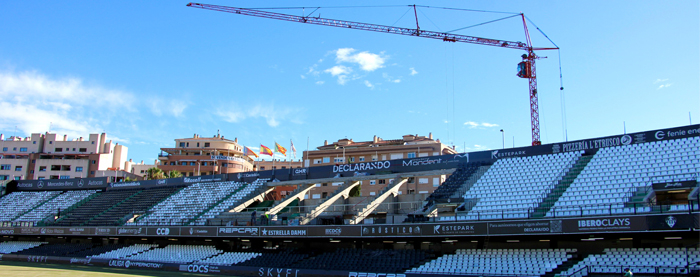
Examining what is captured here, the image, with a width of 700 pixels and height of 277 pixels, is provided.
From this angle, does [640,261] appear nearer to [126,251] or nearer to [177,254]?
[177,254]

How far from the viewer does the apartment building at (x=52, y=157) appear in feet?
333

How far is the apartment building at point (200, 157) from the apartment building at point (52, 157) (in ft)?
34.4

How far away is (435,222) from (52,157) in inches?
3873

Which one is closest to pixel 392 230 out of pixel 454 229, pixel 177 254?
pixel 454 229

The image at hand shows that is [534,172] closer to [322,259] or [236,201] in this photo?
[322,259]

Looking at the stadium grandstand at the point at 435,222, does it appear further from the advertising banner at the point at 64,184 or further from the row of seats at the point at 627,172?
the advertising banner at the point at 64,184

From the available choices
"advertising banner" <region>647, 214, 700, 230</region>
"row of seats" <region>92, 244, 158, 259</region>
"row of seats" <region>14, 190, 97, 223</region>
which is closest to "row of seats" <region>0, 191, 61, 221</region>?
"row of seats" <region>14, 190, 97, 223</region>

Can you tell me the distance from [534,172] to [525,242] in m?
5.33

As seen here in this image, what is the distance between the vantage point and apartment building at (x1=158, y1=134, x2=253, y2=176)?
106 metres

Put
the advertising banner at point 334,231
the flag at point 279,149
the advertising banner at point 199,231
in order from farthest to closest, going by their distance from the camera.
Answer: the flag at point 279,149, the advertising banner at point 199,231, the advertising banner at point 334,231

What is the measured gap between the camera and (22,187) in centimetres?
6456

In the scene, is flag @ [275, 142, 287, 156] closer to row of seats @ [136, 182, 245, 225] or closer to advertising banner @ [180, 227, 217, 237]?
row of seats @ [136, 182, 245, 225]

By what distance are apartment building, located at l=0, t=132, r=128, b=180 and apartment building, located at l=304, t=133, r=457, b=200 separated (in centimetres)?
4736

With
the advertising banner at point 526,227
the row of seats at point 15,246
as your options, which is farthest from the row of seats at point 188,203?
the advertising banner at point 526,227
